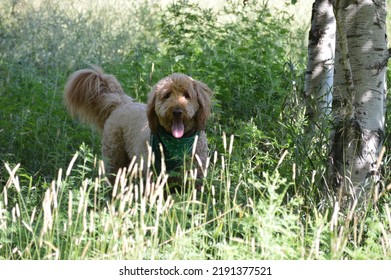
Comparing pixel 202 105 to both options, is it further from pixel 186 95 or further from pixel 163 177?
pixel 163 177

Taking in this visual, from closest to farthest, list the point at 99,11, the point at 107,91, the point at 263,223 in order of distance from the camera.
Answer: the point at 263,223 < the point at 107,91 < the point at 99,11

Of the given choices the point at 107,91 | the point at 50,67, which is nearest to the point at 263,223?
the point at 107,91

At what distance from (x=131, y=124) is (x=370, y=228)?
10.9ft

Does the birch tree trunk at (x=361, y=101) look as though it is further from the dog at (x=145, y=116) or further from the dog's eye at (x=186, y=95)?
the dog's eye at (x=186, y=95)

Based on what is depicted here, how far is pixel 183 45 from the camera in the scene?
10.8m

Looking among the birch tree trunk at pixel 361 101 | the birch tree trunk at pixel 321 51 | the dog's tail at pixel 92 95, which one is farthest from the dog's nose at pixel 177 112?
the birch tree trunk at pixel 361 101

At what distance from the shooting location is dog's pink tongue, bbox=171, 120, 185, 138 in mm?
7641

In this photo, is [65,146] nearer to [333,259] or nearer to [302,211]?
[302,211]

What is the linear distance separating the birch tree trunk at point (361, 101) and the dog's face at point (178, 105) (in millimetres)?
1624

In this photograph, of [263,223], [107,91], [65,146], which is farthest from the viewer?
[107,91]

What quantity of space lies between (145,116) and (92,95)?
0.79 meters

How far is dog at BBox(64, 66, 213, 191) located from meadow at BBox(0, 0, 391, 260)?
0.24m

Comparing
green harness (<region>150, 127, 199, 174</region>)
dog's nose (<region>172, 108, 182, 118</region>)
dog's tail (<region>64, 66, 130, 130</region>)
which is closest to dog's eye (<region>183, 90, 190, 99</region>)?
dog's nose (<region>172, 108, 182, 118</region>)

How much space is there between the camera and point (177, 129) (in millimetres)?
7688
